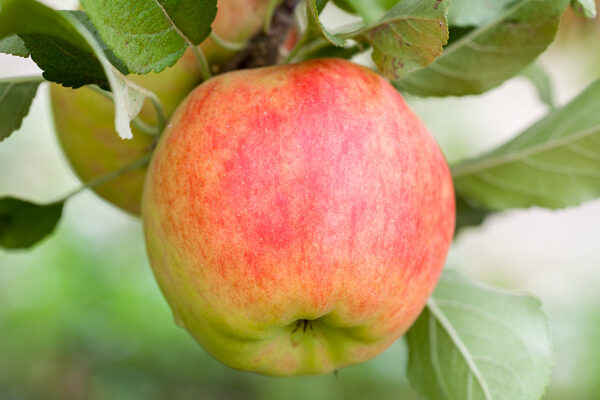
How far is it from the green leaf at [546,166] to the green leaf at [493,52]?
0.42ft

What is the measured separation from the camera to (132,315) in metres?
2.42

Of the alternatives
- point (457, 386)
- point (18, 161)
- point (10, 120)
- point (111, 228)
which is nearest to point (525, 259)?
point (111, 228)

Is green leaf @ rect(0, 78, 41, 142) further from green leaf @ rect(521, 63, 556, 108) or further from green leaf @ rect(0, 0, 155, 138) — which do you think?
green leaf @ rect(521, 63, 556, 108)

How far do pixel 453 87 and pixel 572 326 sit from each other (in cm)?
244

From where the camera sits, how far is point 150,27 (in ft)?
1.83

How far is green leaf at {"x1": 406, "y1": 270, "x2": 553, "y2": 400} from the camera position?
0.73 m

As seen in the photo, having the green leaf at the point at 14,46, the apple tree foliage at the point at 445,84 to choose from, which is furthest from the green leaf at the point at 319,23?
the green leaf at the point at 14,46

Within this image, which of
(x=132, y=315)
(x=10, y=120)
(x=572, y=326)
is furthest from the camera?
(x=572, y=326)

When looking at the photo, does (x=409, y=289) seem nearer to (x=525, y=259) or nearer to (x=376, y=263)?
(x=376, y=263)

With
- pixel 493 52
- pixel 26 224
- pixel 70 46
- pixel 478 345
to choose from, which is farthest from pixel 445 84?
pixel 26 224

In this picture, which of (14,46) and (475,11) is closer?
(14,46)

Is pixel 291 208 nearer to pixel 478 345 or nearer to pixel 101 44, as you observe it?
pixel 101 44

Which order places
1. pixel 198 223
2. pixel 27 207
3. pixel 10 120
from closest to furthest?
pixel 198 223 → pixel 10 120 → pixel 27 207

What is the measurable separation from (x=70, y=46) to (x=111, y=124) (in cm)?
28
